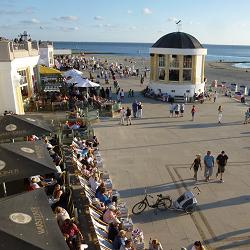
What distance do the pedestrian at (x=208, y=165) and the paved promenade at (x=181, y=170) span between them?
319mm

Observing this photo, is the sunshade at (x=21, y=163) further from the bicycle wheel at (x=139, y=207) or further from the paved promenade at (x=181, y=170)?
the paved promenade at (x=181, y=170)

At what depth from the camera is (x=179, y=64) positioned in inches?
1235

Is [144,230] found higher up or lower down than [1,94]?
lower down

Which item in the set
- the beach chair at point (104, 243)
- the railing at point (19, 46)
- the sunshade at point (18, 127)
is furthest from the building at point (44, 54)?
the beach chair at point (104, 243)

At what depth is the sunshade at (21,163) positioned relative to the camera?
27.8ft

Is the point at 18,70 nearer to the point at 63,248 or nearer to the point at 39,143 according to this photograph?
the point at 39,143

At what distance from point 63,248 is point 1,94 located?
1541 cm

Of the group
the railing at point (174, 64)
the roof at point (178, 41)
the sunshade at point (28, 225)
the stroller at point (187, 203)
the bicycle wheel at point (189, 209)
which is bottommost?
the bicycle wheel at point (189, 209)

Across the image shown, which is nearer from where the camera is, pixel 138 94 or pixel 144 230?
pixel 144 230

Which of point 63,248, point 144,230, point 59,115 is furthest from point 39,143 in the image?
point 59,115

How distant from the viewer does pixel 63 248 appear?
583cm

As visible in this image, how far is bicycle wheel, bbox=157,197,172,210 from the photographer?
37.8 feet

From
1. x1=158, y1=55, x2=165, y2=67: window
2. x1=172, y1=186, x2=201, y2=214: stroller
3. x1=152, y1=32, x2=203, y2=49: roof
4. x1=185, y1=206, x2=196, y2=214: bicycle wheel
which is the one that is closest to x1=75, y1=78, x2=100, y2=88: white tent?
x1=158, y1=55, x2=165, y2=67: window

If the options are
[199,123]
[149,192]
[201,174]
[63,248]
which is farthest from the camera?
[199,123]
